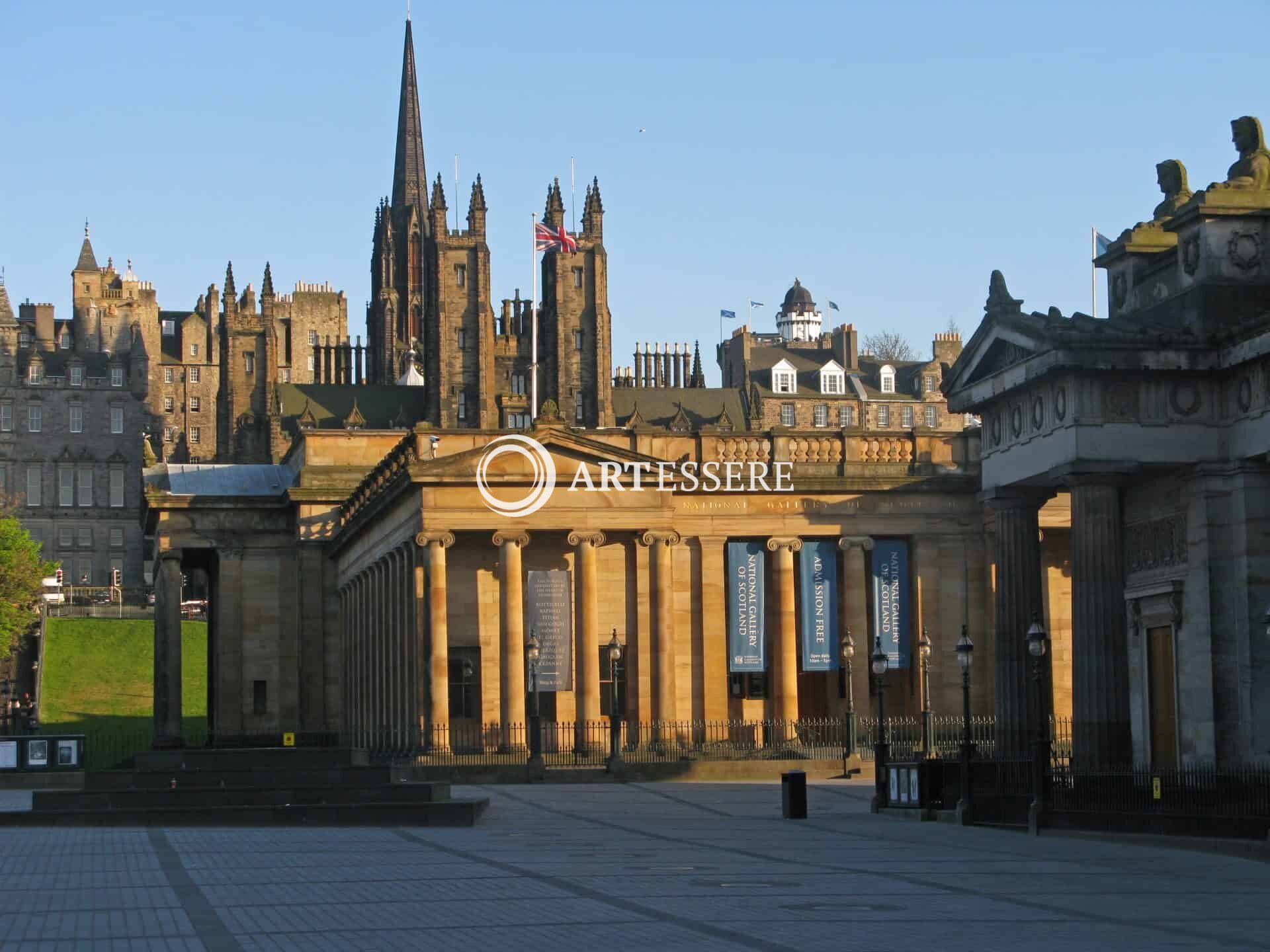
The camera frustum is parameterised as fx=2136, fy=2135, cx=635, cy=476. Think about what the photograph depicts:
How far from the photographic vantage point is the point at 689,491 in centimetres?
6950

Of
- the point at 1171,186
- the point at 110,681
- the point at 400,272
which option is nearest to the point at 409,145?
the point at 400,272

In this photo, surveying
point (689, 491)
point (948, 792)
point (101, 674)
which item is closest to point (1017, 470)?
point (948, 792)

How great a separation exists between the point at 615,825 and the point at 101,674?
82948 mm

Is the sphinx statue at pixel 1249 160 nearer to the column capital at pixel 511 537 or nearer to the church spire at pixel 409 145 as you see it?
the column capital at pixel 511 537

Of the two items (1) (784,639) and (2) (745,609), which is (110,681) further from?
(1) (784,639)

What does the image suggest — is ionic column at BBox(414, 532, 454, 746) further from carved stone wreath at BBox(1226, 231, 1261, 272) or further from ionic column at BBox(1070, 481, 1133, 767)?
carved stone wreath at BBox(1226, 231, 1261, 272)

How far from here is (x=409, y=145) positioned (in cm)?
19550

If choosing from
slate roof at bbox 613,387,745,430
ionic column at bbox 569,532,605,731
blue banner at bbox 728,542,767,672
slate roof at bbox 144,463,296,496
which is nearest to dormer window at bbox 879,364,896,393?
slate roof at bbox 613,387,745,430

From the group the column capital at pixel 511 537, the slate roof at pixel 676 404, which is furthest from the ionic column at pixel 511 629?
the slate roof at pixel 676 404

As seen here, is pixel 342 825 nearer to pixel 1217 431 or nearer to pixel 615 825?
pixel 615 825

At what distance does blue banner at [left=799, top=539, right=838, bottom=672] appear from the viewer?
222 ft

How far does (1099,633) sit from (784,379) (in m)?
132

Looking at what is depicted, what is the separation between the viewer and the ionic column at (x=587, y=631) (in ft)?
213

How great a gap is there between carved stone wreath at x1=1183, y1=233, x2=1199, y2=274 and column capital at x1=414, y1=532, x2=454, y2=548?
32.0 metres
